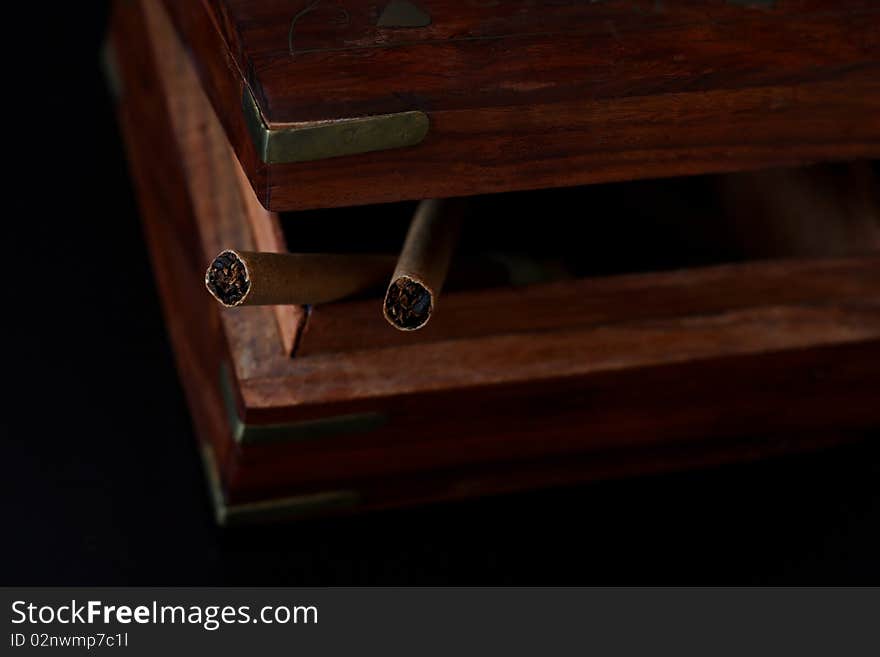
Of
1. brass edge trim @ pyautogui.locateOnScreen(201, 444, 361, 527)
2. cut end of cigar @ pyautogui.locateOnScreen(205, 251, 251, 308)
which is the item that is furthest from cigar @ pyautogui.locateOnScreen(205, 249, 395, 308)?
brass edge trim @ pyautogui.locateOnScreen(201, 444, 361, 527)

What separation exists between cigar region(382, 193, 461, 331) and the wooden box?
0.14 feet

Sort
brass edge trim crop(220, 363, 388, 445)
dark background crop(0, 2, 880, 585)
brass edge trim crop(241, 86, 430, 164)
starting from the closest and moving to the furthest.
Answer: brass edge trim crop(241, 86, 430, 164)
brass edge trim crop(220, 363, 388, 445)
dark background crop(0, 2, 880, 585)

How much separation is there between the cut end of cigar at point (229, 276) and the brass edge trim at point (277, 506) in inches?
10.5

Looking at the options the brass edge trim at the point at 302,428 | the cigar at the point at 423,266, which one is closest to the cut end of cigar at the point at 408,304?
the cigar at the point at 423,266

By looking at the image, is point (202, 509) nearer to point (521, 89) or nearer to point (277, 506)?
point (277, 506)

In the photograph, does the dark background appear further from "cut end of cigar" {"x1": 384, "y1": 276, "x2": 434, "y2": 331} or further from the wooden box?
"cut end of cigar" {"x1": 384, "y1": 276, "x2": 434, "y2": 331}

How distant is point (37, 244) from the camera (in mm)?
1170

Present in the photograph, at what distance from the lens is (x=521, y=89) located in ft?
2.55

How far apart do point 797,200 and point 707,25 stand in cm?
28

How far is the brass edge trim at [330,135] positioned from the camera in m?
0.72

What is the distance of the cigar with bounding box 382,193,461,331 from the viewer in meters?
0.76

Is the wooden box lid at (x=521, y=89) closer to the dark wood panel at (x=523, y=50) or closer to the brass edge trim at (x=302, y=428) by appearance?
the dark wood panel at (x=523, y=50)

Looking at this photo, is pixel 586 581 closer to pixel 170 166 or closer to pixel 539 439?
pixel 539 439

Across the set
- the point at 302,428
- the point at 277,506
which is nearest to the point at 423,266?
the point at 302,428
